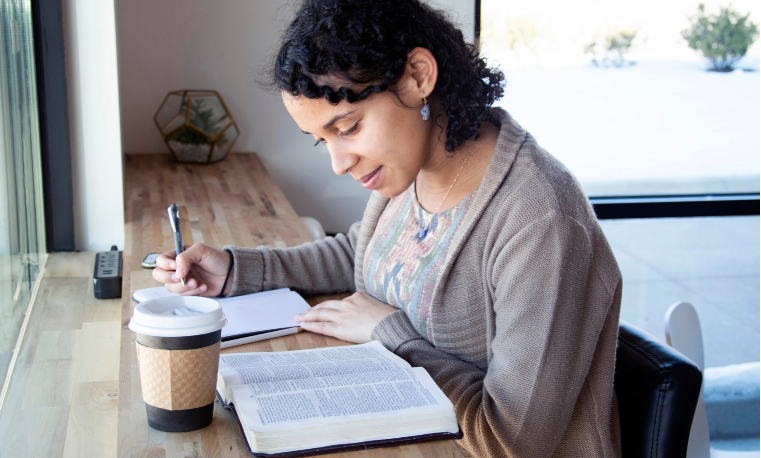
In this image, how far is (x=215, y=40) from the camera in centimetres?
255

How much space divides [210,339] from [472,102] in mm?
588

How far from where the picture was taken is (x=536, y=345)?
36.6 inches

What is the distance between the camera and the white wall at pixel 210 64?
2477 millimetres

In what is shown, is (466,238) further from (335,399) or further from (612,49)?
(612,49)

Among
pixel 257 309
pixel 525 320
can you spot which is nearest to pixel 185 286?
pixel 257 309

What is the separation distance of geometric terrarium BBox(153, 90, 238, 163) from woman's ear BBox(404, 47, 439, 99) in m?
1.53

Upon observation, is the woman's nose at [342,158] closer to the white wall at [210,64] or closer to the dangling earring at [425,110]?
the dangling earring at [425,110]

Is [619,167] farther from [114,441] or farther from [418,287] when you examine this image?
[114,441]

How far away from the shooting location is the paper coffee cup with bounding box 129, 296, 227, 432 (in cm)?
73

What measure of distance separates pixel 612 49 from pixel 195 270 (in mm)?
2409

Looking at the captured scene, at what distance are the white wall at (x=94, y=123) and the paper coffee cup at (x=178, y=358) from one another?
3.59 feet

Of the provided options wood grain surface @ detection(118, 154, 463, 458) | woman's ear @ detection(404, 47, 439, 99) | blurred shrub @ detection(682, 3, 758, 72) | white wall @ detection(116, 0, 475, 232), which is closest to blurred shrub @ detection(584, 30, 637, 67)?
blurred shrub @ detection(682, 3, 758, 72)

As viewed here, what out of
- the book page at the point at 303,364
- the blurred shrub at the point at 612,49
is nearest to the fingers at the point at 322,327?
the book page at the point at 303,364

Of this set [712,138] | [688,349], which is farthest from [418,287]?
[712,138]
